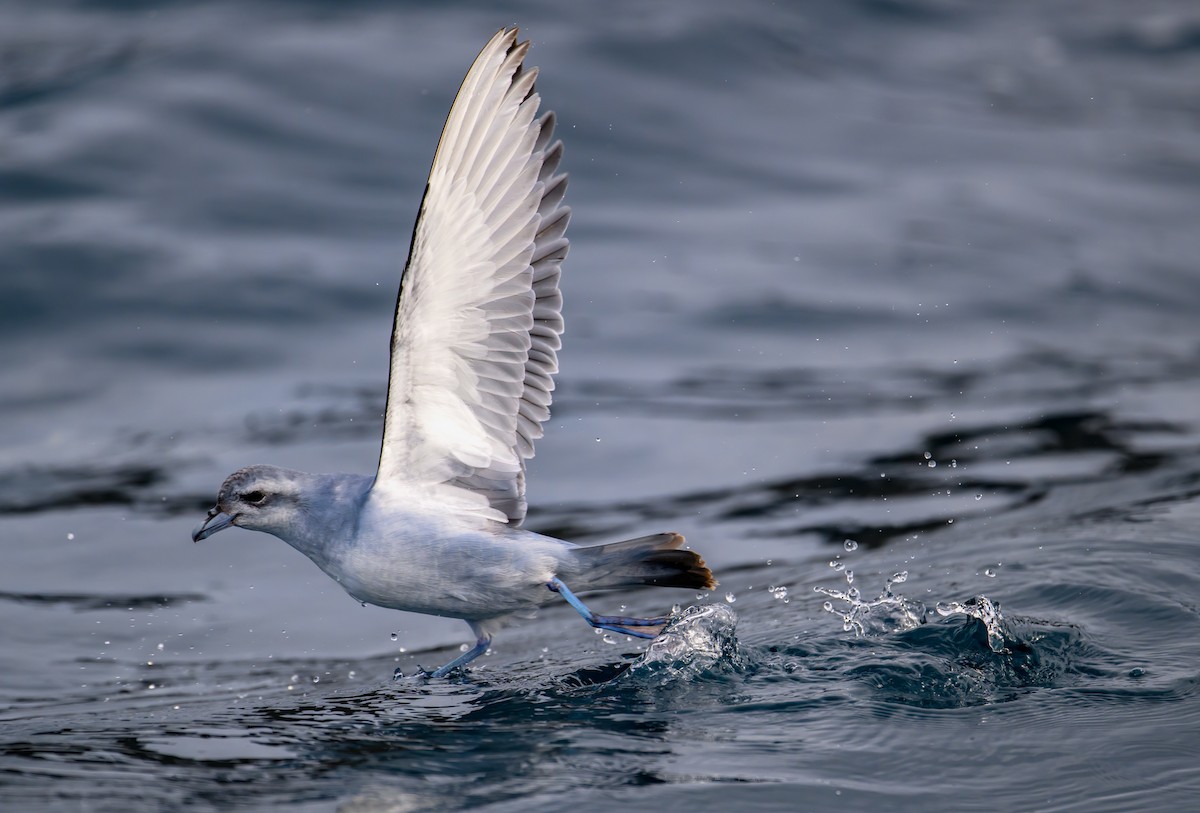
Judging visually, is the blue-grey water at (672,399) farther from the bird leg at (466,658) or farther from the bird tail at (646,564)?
the bird tail at (646,564)

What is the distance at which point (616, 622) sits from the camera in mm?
5293

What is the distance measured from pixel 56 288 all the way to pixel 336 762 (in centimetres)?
676

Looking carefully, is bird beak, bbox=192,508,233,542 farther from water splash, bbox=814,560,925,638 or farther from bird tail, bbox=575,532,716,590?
water splash, bbox=814,560,925,638

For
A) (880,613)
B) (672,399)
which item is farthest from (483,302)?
(672,399)

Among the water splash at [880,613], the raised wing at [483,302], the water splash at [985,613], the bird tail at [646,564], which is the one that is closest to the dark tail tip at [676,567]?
the bird tail at [646,564]

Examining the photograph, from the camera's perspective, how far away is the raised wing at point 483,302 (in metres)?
4.92

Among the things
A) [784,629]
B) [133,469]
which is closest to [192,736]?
[784,629]

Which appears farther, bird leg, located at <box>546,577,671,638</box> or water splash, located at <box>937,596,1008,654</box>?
water splash, located at <box>937,596,1008,654</box>

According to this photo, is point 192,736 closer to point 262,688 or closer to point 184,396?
point 262,688

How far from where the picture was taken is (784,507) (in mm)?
7984

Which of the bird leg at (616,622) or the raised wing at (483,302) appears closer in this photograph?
the raised wing at (483,302)

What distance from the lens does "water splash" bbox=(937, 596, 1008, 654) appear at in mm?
5359

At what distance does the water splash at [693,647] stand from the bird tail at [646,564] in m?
0.32

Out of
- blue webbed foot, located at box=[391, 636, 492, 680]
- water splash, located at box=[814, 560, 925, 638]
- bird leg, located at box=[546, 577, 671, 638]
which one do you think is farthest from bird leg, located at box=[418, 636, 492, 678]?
water splash, located at box=[814, 560, 925, 638]
